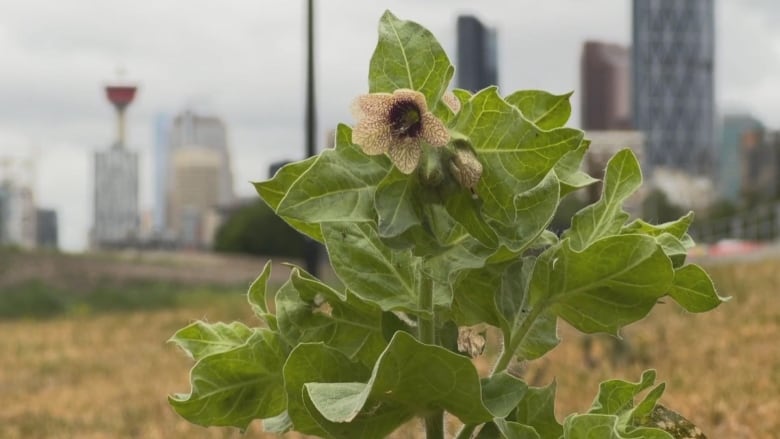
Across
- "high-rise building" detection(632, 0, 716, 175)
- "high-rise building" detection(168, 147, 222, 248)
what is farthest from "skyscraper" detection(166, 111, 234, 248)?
"high-rise building" detection(632, 0, 716, 175)

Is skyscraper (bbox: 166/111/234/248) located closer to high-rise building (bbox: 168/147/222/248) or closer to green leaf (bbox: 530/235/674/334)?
high-rise building (bbox: 168/147/222/248)

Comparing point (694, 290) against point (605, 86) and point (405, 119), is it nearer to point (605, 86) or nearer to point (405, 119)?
point (405, 119)

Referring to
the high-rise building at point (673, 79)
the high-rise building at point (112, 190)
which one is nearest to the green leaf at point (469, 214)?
the high-rise building at point (112, 190)

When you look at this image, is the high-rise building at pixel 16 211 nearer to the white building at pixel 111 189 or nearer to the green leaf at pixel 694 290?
the white building at pixel 111 189

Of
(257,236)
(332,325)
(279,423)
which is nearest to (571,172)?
(332,325)

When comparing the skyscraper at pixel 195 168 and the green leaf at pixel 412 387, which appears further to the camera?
the skyscraper at pixel 195 168

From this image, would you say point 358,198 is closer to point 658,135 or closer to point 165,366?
point 165,366

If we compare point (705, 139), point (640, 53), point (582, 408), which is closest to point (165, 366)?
point (582, 408)
